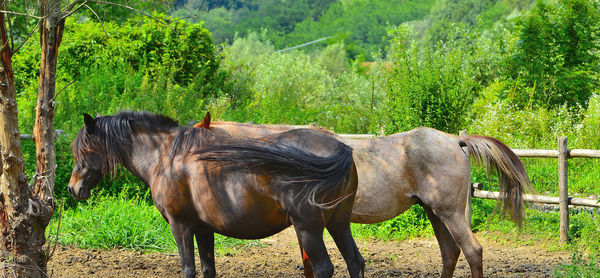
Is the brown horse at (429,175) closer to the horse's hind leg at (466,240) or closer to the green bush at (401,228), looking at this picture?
the horse's hind leg at (466,240)

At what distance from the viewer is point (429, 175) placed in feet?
16.9

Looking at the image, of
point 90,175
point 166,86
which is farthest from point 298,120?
point 90,175

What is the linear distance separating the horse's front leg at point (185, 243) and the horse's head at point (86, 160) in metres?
0.82

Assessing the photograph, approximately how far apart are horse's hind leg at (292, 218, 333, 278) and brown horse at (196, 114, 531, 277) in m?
1.59

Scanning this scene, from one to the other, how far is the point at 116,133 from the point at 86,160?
312mm

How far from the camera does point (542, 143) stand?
1085cm

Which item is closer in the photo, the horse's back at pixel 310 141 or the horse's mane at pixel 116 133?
the horse's back at pixel 310 141

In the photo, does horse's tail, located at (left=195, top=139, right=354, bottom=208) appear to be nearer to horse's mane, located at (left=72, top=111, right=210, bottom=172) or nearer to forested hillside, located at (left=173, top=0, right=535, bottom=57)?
horse's mane, located at (left=72, top=111, right=210, bottom=172)

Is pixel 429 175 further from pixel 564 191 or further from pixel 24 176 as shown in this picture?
pixel 24 176

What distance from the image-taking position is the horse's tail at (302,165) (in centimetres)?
364

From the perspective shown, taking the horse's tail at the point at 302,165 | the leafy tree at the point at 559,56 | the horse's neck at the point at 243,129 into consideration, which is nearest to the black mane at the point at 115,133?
the horse's neck at the point at 243,129

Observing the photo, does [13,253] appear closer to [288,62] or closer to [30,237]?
[30,237]

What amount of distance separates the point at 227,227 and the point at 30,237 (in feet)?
4.49

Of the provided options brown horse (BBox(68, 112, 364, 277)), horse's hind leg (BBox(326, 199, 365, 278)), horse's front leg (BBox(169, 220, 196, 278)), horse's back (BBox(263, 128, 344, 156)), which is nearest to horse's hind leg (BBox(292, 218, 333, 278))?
brown horse (BBox(68, 112, 364, 277))
